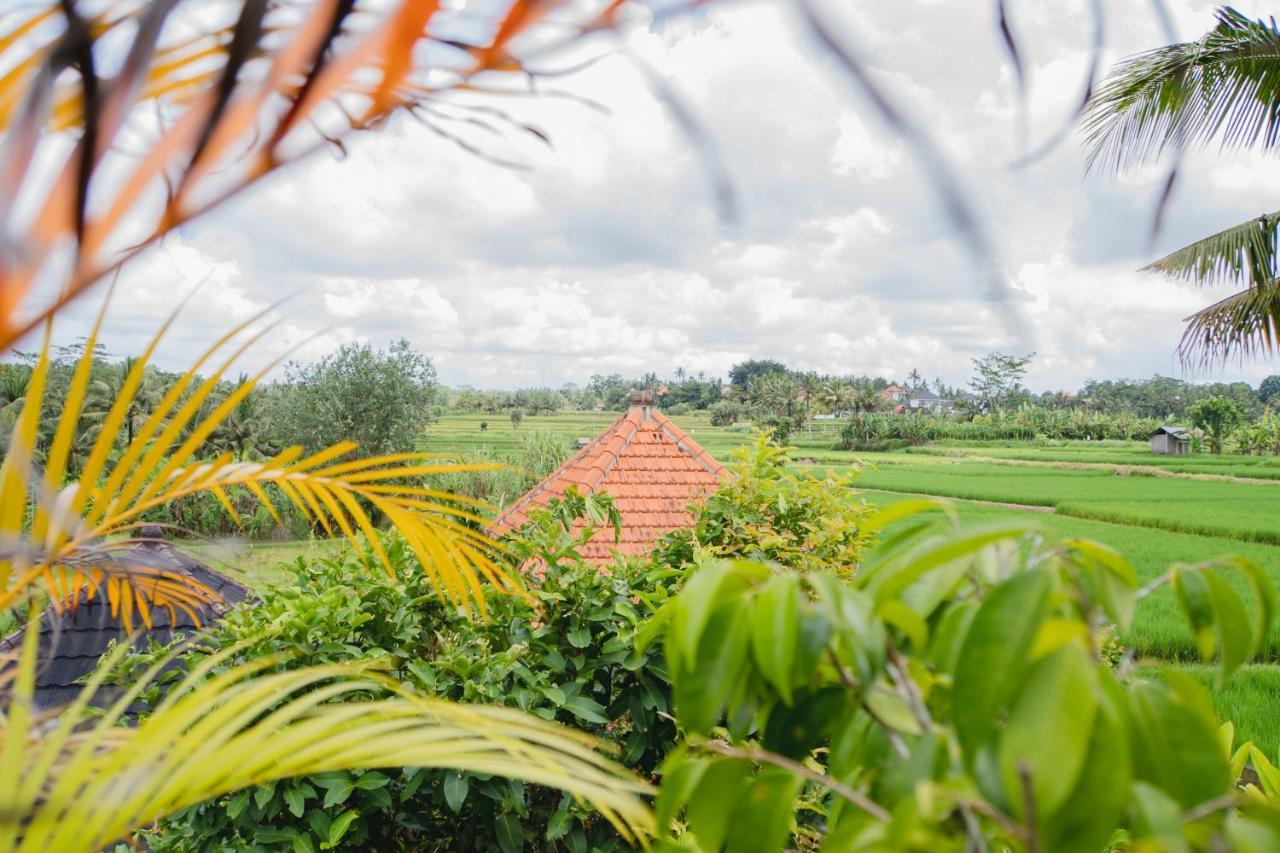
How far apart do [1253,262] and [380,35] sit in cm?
933

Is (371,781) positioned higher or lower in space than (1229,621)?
lower

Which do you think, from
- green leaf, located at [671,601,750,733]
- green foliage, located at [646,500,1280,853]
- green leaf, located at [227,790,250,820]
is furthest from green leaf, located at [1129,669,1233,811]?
green leaf, located at [227,790,250,820]

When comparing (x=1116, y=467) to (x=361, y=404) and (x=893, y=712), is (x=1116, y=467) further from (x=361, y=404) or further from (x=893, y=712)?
(x=893, y=712)

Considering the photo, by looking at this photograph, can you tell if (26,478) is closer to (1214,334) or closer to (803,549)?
(803,549)

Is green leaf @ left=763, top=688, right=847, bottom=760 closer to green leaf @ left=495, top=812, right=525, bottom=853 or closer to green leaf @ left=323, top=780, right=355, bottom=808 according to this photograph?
green leaf @ left=323, top=780, right=355, bottom=808

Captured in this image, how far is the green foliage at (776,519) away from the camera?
7.89 feet

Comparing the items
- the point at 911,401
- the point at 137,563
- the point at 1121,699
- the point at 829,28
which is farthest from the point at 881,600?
the point at 911,401

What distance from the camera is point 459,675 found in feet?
5.79

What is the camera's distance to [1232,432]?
109 ft

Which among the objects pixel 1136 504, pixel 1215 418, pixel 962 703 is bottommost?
pixel 1136 504

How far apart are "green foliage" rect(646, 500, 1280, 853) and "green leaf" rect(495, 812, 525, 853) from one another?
1204 mm

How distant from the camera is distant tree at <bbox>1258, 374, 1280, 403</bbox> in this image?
4772 cm

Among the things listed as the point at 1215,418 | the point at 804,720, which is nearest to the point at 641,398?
the point at 804,720

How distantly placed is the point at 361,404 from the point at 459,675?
1850cm
